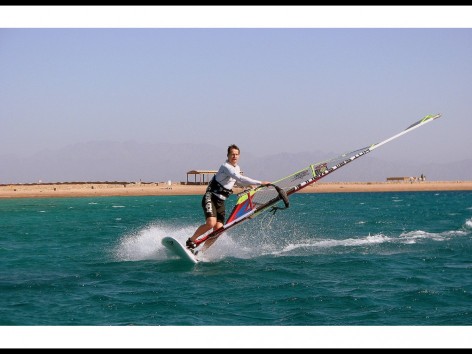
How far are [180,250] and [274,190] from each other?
2600 millimetres

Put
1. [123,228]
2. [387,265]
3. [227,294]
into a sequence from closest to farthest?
[227,294] → [387,265] → [123,228]

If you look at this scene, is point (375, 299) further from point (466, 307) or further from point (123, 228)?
point (123, 228)

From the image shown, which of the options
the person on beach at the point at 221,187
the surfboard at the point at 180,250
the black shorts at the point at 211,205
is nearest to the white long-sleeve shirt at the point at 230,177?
the person on beach at the point at 221,187

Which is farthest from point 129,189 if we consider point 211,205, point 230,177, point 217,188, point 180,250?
point 230,177

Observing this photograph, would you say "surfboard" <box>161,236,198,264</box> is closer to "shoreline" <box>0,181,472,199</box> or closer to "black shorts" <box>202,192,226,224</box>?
"black shorts" <box>202,192,226,224</box>

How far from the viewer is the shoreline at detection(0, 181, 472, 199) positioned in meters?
92.1

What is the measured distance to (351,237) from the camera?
838 inches

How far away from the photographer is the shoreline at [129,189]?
92.1 metres

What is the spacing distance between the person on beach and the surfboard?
0.46m

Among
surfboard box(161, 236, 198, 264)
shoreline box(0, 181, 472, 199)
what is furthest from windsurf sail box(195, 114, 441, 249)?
shoreline box(0, 181, 472, 199)

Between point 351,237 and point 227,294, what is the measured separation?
37.7 feet

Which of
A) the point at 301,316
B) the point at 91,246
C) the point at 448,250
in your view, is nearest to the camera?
the point at 301,316

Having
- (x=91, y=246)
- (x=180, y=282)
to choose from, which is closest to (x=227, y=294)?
(x=180, y=282)

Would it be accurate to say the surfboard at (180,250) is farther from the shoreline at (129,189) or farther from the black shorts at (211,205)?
the shoreline at (129,189)
